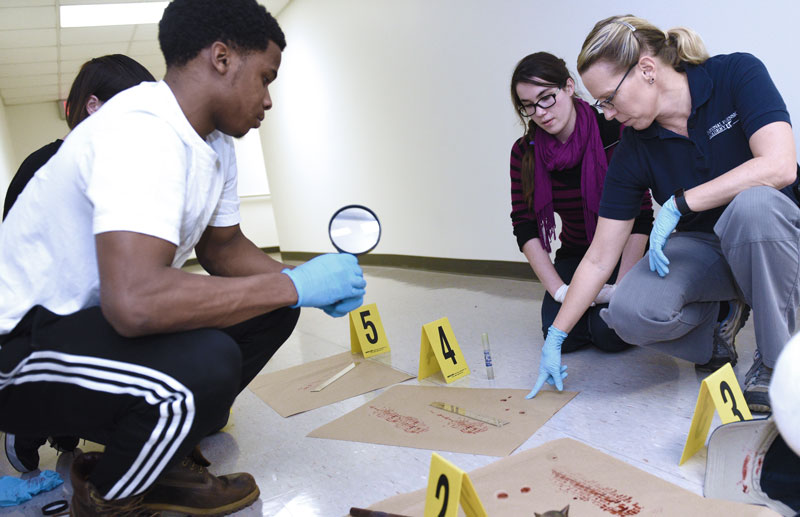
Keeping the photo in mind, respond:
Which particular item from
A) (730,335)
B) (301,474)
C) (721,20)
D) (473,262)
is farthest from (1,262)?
(473,262)

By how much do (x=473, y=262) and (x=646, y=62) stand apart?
8.58 ft

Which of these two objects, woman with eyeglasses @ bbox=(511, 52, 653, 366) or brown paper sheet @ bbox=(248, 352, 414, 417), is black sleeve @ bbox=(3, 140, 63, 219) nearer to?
brown paper sheet @ bbox=(248, 352, 414, 417)

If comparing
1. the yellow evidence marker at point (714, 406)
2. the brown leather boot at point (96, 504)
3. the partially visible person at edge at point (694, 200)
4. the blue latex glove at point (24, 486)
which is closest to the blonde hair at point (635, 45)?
the partially visible person at edge at point (694, 200)

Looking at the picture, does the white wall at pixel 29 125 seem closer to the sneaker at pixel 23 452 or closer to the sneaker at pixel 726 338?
the sneaker at pixel 23 452

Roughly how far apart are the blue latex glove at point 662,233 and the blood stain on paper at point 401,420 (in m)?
0.73

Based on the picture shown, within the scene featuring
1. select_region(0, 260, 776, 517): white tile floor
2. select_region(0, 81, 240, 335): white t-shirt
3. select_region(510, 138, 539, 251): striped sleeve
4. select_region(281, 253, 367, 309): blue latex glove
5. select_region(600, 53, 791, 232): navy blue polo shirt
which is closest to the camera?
select_region(0, 81, 240, 335): white t-shirt

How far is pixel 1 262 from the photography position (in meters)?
1.12

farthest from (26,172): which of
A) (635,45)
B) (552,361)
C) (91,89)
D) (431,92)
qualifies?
(431,92)

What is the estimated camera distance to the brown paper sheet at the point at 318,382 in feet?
6.43

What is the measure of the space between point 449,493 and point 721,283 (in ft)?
3.49

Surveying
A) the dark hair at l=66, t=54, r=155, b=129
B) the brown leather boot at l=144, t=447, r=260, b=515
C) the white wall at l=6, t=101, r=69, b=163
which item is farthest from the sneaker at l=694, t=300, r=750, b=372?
the white wall at l=6, t=101, r=69, b=163

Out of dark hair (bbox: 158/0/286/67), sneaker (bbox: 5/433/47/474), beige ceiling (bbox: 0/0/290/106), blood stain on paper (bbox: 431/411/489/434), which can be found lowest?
blood stain on paper (bbox: 431/411/489/434)

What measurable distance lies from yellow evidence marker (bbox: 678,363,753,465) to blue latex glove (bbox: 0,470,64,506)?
1493 mm

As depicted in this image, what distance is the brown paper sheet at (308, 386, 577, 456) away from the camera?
4.81ft
